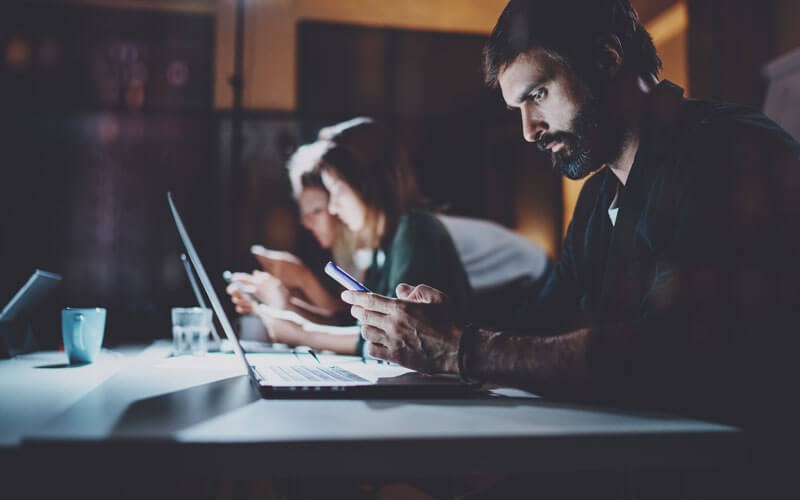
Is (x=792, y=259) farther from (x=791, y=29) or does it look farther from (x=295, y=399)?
(x=791, y=29)

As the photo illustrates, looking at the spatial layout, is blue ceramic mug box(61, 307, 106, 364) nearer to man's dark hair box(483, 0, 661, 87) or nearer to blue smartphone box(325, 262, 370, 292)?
blue smartphone box(325, 262, 370, 292)

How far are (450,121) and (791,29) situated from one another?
2278 mm

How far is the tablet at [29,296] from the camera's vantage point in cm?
140

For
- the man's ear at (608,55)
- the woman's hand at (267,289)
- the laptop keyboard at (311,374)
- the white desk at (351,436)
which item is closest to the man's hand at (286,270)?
the woman's hand at (267,289)

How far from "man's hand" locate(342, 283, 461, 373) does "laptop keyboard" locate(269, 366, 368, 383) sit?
0.26ft

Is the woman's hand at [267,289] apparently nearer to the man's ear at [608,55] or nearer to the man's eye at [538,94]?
the man's eye at [538,94]

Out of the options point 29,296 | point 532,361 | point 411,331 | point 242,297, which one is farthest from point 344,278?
point 242,297

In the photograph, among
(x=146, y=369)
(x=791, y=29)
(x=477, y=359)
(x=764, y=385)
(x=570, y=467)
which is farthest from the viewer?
(x=791, y=29)

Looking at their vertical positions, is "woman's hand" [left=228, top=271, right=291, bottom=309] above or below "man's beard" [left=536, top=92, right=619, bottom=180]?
below

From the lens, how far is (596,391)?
801 millimetres

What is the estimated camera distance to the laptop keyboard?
2.99 feet

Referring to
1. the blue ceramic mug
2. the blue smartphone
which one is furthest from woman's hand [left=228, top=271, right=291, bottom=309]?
the blue smartphone

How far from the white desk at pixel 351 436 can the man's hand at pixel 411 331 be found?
175 mm

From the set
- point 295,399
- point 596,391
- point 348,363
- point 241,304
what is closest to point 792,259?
point 596,391
